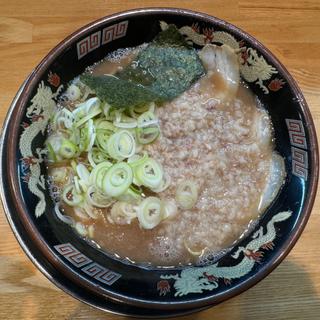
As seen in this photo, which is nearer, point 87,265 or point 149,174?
point 87,265

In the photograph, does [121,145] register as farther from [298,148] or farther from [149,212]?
[298,148]

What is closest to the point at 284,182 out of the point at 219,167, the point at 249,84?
the point at 219,167

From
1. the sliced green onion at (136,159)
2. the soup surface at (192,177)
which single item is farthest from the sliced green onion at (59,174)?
the sliced green onion at (136,159)

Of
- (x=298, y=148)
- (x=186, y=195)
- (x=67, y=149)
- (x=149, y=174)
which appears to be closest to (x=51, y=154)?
(x=67, y=149)

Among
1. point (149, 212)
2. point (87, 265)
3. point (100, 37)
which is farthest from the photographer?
point (100, 37)

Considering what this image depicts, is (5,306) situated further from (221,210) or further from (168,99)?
(168,99)

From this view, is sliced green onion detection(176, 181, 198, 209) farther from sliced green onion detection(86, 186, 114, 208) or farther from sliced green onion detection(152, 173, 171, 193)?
sliced green onion detection(86, 186, 114, 208)

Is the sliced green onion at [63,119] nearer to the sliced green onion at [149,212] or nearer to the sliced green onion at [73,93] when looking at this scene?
the sliced green onion at [73,93]
